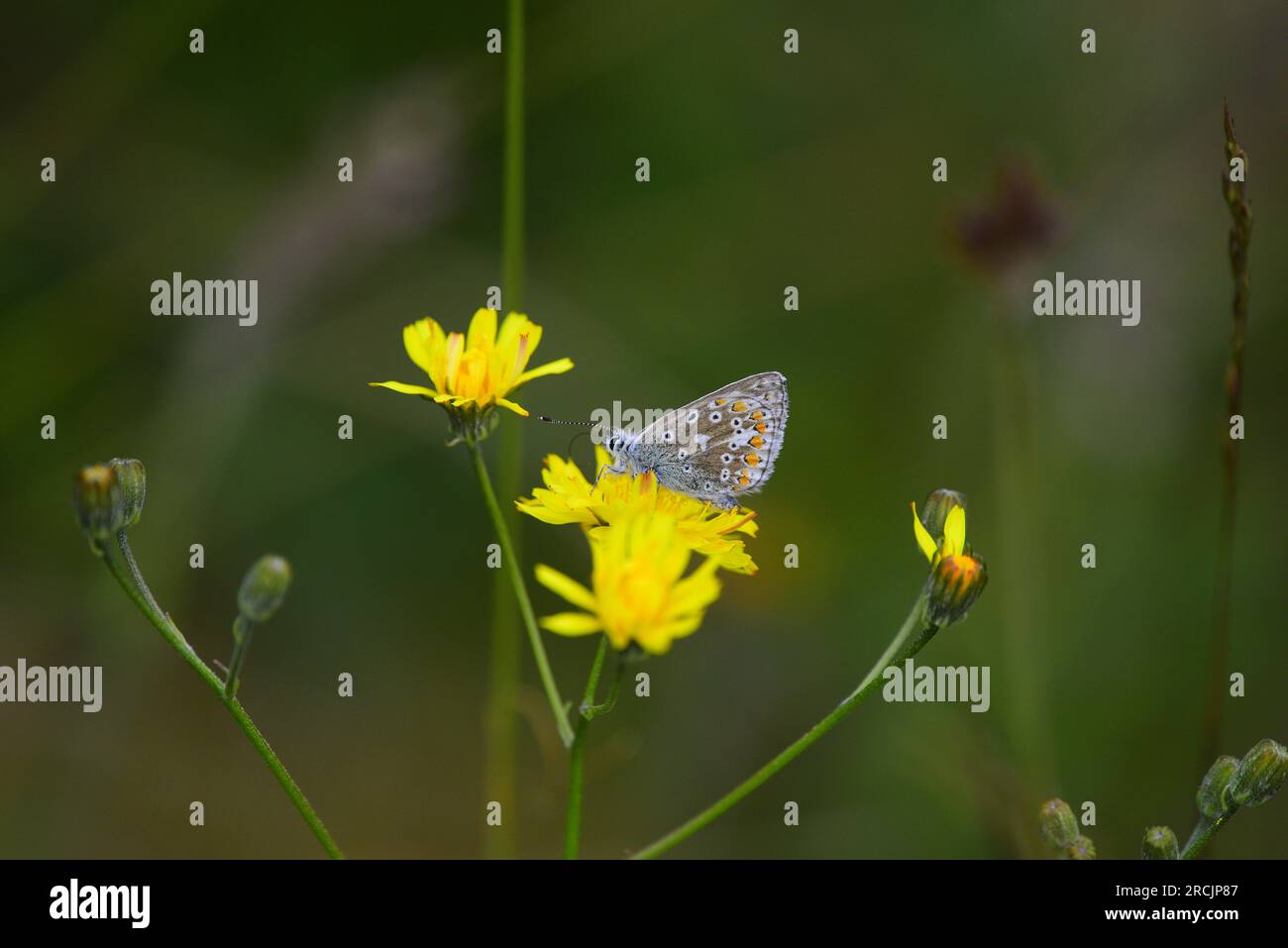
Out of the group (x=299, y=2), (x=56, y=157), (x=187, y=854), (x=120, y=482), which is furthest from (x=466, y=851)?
(x=299, y=2)

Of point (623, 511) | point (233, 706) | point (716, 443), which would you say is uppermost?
point (716, 443)

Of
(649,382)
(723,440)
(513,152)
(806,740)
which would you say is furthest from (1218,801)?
(649,382)

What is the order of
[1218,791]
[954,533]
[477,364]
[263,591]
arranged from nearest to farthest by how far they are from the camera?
[263,591]
[1218,791]
[954,533]
[477,364]

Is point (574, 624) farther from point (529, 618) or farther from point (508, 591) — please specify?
point (508, 591)

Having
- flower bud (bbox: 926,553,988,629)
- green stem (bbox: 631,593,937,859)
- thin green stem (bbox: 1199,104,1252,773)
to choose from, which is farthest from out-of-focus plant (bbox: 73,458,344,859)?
thin green stem (bbox: 1199,104,1252,773)

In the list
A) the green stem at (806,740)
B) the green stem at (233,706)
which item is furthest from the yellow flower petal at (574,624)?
the green stem at (233,706)

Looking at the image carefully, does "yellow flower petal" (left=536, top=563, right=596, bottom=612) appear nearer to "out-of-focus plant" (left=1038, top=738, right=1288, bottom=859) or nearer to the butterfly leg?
the butterfly leg

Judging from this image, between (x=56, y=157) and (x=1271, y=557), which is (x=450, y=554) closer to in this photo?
(x=56, y=157)
